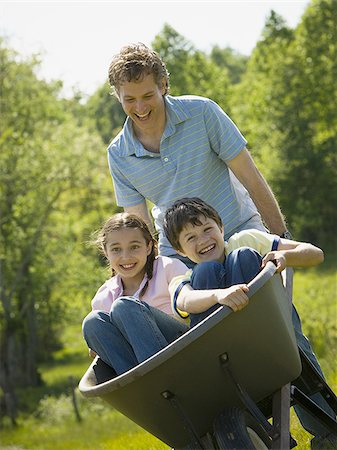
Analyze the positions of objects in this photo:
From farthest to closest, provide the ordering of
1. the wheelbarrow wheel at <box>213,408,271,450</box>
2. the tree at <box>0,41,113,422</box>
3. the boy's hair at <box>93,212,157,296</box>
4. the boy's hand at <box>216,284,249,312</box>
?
the tree at <box>0,41,113,422</box> → the boy's hair at <box>93,212,157,296</box> → the wheelbarrow wheel at <box>213,408,271,450</box> → the boy's hand at <box>216,284,249,312</box>

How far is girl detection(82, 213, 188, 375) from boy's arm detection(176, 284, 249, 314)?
16 centimetres

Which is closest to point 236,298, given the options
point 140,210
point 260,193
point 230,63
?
point 260,193

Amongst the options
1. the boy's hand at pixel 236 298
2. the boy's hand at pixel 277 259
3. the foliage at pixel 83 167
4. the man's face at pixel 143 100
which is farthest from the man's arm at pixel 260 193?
the foliage at pixel 83 167

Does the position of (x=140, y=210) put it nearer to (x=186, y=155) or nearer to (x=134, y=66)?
→ (x=186, y=155)

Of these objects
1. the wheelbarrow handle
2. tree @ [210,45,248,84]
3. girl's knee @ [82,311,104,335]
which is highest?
tree @ [210,45,248,84]

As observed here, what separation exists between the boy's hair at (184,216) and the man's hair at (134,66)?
0.73 meters

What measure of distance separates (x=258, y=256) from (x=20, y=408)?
81.2ft

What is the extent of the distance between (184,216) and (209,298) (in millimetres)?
515

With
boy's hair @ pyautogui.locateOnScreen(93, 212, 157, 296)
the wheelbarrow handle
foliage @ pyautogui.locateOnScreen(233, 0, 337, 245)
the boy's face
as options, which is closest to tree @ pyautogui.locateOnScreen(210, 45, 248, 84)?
foliage @ pyautogui.locateOnScreen(233, 0, 337, 245)

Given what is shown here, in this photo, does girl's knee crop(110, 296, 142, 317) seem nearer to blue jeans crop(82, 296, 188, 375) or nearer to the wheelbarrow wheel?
blue jeans crop(82, 296, 188, 375)

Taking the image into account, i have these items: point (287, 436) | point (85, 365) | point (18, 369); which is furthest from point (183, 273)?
point (85, 365)

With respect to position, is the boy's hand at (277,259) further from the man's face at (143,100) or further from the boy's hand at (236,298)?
the man's face at (143,100)

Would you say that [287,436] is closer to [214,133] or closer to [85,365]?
[214,133]

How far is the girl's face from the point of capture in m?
4.20
